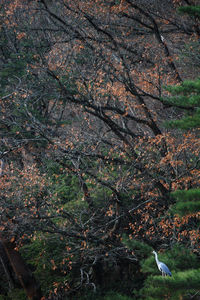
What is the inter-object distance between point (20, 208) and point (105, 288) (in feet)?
18.2

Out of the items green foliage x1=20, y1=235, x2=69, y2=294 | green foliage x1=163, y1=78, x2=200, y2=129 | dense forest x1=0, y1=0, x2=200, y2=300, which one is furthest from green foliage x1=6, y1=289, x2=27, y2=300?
green foliage x1=163, y1=78, x2=200, y2=129

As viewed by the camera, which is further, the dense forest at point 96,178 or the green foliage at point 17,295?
the green foliage at point 17,295

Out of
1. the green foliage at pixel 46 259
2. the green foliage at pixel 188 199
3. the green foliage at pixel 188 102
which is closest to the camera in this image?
the green foliage at pixel 188 199

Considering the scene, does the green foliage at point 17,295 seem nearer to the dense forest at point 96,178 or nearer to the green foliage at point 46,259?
→ the dense forest at point 96,178

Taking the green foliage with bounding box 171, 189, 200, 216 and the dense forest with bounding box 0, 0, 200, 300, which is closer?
the green foliage with bounding box 171, 189, 200, 216

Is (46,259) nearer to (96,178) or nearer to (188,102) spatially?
(96,178)

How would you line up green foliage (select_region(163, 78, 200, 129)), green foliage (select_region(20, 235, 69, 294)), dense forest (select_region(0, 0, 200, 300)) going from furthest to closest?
green foliage (select_region(20, 235, 69, 294)) → dense forest (select_region(0, 0, 200, 300)) → green foliage (select_region(163, 78, 200, 129))

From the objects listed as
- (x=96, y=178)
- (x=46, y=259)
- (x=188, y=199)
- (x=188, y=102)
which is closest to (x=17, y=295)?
(x=46, y=259)

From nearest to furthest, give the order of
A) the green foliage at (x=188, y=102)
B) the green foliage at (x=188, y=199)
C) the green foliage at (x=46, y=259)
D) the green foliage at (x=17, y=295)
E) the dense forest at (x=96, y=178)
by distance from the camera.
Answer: the green foliage at (x=188, y=199)
the green foliage at (x=188, y=102)
the dense forest at (x=96, y=178)
the green foliage at (x=46, y=259)
the green foliage at (x=17, y=295)

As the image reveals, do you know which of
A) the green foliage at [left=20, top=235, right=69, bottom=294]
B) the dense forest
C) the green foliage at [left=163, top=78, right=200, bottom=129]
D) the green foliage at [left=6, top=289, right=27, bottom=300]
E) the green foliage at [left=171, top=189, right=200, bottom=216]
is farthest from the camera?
the green foliage at [left=6, top=289, right=27, bottom=300]

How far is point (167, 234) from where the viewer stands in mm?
11797

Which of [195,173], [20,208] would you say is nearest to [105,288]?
[20,208]

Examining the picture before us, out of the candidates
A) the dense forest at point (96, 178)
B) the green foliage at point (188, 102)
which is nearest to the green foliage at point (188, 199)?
the green foliage at point (188, 102)

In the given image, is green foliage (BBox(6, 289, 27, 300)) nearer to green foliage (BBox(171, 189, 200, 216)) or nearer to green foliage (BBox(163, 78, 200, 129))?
green foliage (BBox(171, 189, 200, 216))
